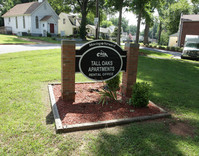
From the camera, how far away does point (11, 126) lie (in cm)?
349

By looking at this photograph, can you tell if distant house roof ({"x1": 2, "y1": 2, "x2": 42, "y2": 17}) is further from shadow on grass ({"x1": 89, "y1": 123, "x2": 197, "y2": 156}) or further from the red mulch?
shadow on grass ({"x1": 89, "y1": 123, "x2": 197, "y2": 156})

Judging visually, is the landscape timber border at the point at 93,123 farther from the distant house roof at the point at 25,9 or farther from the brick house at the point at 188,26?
the brick house at the point at 188,26

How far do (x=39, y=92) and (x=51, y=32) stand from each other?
109 feet

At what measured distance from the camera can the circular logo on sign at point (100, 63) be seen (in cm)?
464

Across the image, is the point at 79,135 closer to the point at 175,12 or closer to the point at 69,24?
the point at 69,24

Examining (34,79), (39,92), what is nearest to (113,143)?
(39,92)

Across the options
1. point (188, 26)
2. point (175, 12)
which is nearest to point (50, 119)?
point (188, 26)

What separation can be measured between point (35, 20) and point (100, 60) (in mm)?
33476


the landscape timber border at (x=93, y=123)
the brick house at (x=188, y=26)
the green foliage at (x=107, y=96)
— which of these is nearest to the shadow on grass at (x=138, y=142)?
the landscape timber border at (x=93, y=123)

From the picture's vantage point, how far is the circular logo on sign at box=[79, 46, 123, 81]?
4641 millimetres

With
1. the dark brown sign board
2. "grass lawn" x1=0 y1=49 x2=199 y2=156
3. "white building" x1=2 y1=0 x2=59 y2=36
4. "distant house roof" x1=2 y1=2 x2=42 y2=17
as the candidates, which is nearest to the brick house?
"white building" x1=2 y1=0 x2=59 y2=36

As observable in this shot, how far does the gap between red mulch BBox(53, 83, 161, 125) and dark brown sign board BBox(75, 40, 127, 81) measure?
71 cm

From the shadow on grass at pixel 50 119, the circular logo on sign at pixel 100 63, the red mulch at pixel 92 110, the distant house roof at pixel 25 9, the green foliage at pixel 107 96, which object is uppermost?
the distant house roof at pixel 25 9

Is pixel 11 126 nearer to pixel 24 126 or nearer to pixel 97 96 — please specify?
pixel 24 126
